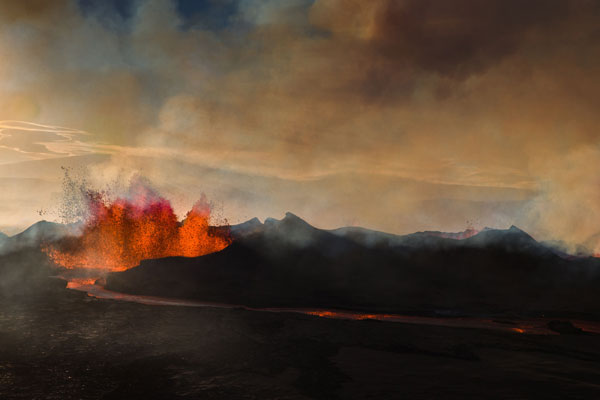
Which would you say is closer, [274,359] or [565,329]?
[274,359]

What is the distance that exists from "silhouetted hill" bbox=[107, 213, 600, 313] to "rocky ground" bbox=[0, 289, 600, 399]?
10032mm

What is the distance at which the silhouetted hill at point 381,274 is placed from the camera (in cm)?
3117

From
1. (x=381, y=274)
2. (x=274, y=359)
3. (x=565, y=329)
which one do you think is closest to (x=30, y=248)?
(x=381, y=274)

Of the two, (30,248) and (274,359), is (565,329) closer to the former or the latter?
(274,359)

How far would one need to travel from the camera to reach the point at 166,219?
218 ft

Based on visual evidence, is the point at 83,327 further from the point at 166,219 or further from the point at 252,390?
the point at 166,219

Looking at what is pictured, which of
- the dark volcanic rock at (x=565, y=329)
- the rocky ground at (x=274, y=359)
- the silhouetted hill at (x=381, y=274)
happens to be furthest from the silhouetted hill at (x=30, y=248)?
the dark volcanic rock at (x=565, y=329)

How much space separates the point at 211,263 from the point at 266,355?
90.0 feet

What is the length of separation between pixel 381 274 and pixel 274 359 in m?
25.9

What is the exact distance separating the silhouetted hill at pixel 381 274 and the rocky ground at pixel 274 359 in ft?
32.9

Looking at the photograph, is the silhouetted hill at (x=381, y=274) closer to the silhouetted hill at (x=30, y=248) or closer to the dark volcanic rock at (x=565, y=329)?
the dark volcanic rock at (x=565, y=329)

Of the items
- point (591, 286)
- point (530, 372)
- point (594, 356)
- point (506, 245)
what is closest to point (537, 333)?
point (594, 356)

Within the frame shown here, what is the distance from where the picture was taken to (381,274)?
1549 inches

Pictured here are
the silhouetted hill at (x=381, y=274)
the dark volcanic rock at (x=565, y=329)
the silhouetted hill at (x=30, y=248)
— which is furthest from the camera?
the silhouetted hill at (x=30, y=248)
